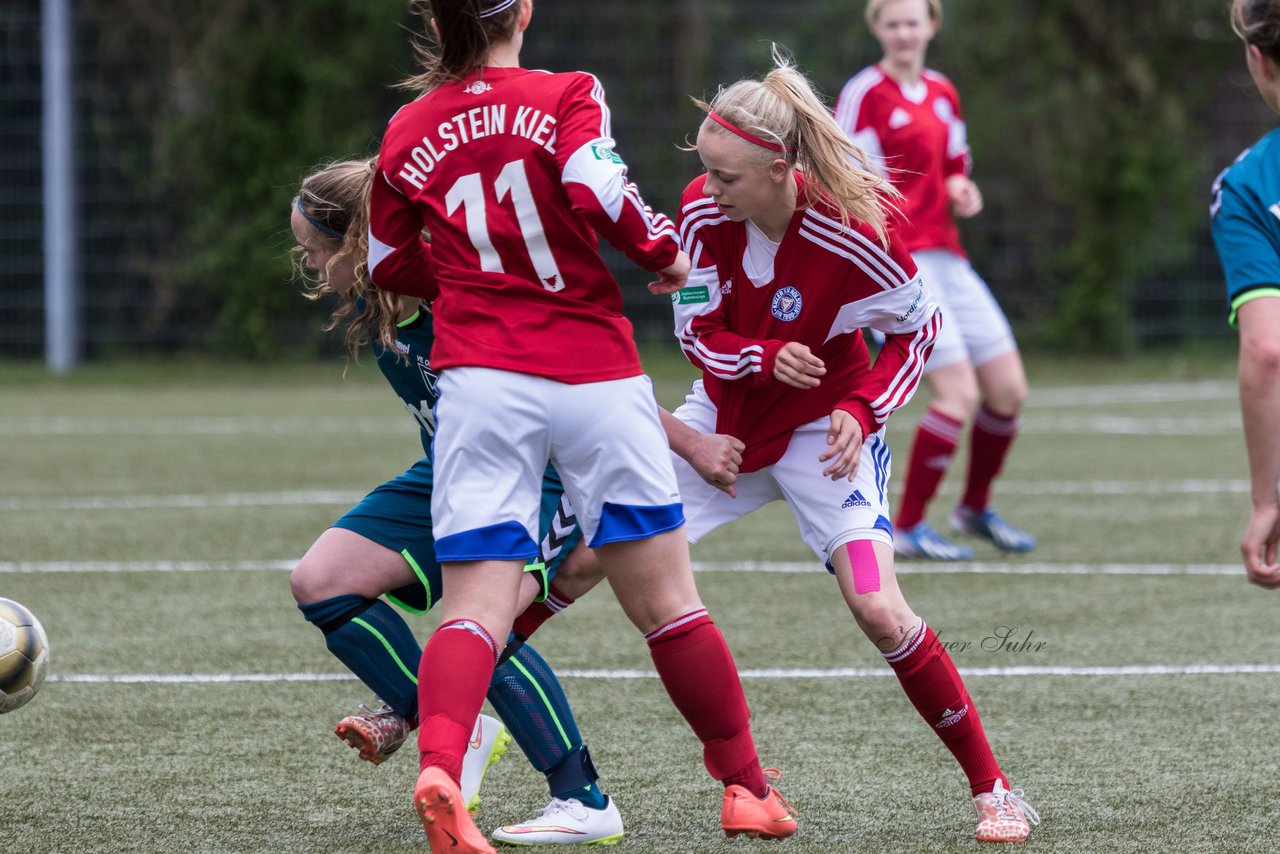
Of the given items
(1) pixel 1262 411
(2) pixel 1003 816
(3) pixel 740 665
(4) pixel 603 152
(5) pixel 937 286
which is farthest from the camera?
(5) pixel 937 286

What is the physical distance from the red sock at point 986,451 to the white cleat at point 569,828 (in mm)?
3804

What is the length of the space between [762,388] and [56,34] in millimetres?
12745

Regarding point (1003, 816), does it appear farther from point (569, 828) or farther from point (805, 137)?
point (805, 137)

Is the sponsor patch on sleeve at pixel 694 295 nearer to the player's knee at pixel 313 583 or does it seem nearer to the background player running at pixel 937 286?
the player's knee at pixel 313 583

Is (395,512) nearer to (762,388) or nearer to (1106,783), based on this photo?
(762,388)

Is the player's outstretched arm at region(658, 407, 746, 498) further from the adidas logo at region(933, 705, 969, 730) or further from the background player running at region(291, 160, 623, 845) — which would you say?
the adidas logo at region(933, 705, 969, 730)

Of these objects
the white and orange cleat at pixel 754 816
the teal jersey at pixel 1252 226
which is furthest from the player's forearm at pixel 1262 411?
the white and orange cleat at pixel 754 816

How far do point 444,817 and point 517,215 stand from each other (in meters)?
1.01

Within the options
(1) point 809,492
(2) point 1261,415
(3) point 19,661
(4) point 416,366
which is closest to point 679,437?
(1) point 809,492

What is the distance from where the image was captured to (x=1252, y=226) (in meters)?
2.83

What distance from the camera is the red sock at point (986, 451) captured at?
6945mm

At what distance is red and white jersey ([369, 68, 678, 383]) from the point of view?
2982 millimetres

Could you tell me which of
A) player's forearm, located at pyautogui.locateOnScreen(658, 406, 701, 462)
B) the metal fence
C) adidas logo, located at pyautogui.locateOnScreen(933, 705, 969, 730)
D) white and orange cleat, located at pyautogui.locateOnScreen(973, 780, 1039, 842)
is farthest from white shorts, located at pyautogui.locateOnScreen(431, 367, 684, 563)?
the metal fence

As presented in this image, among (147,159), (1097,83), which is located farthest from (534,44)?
(1097,83)
